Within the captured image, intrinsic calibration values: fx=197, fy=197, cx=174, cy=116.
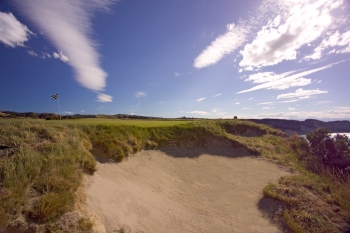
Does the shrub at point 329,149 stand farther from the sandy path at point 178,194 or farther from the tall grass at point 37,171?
the tall grass at point 37,171

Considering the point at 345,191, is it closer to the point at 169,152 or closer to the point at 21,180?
the point at 169,152

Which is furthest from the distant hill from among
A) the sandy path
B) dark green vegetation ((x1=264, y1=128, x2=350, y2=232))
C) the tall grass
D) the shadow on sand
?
the tall grass

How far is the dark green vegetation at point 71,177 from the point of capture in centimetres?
430

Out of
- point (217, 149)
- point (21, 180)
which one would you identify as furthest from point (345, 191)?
point (21, 180)

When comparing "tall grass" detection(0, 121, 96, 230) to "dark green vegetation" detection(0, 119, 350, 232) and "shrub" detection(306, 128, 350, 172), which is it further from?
"shrub" detection(306, 128, 350, 172)

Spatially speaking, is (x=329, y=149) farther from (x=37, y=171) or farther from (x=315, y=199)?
(x=37, y=171)

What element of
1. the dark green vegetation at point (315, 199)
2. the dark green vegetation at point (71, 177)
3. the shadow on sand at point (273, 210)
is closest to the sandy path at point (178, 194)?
the shadow on sand at point (273, 210)

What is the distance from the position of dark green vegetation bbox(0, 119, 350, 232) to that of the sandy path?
31.3 inches

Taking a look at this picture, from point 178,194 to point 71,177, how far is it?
4.94m

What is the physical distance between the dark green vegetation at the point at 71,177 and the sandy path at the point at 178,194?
0.79m

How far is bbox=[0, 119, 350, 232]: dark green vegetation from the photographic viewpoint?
4.30 meters

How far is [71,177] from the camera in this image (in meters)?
5.66

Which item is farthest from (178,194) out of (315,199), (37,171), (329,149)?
Answer: (329,149)

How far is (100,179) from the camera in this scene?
24.2 ft
